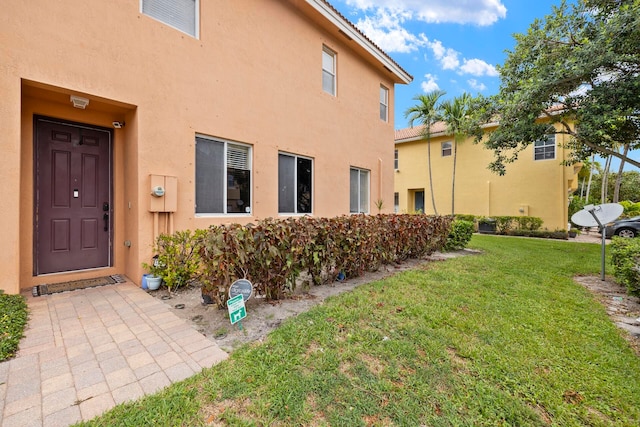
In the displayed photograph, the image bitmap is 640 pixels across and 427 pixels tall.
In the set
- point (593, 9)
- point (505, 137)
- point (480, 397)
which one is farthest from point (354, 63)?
point (480, 397)

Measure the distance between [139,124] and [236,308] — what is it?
11.6 feet

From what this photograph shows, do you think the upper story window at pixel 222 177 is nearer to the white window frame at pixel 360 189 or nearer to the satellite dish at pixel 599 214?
the white window frame at pixel 360 189

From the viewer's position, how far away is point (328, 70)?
811 cm

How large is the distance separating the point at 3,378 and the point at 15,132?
123 inches

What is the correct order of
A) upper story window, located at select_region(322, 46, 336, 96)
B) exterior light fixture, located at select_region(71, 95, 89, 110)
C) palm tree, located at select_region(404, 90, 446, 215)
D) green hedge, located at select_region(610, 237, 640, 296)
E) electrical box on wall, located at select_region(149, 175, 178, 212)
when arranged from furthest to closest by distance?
palm tree, located at select_region(404, 90, 446, 215)
upper story window, located at select_region(322, 46, 336, 96)
electrical box on wall, located at select_region(149, 175, 178, 212)
green hedge, located at select_region(610, 237, 640, 296)
exterior light fixture, located at select_region(71, 95, 89, 110)

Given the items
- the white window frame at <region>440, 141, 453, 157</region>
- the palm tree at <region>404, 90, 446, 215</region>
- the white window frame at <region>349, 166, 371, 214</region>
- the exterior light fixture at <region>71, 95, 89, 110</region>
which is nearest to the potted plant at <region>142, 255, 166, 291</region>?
the exterior light fixture at <region>71, 95, 89, 110</region>

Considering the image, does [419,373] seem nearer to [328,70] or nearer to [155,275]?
[155,275]

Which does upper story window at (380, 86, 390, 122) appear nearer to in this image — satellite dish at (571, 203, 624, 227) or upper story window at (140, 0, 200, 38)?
satellite dish at (571, 203, 624, 227)

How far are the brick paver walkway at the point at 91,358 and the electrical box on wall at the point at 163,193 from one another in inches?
62.1

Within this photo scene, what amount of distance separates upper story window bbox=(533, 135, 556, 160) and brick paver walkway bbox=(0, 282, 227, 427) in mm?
17729

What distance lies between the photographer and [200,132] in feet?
16.9

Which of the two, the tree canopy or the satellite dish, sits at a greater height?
the tree canopy

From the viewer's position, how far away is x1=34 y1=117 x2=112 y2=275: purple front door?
4.36 m

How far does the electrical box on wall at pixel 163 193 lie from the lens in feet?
14.6
